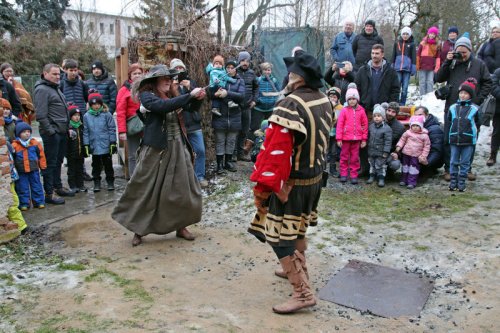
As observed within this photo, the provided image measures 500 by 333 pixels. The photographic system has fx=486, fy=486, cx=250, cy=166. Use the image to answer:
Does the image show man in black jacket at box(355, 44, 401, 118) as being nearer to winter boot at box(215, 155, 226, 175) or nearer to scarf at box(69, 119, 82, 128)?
winter boot at box(215, 155, 226, 175)

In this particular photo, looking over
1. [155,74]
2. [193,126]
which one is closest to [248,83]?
[193,126]

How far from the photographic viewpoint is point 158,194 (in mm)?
5191

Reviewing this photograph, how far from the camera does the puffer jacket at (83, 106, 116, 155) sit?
7246mm

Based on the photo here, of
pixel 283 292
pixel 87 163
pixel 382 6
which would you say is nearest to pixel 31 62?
pixel 87 163

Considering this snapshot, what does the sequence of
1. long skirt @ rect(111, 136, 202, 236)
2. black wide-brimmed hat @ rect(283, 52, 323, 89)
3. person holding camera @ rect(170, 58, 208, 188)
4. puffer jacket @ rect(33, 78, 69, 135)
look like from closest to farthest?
black wide-brimmed hat @ rect(283, 52, 323, 89), long skirt @ rect(111, 136, 202, 236), person holding camera @ rect(170, 58, 208, 188), puffer jacket @ rect(33, 78, 69, 135)

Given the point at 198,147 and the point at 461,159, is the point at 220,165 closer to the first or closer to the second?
the point at 198,147

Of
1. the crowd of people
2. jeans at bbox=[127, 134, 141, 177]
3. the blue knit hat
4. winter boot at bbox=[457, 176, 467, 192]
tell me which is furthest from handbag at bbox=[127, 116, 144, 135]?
winter boot at bbox=[457, 176, 467, 192]

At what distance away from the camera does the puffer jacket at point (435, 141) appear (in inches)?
293

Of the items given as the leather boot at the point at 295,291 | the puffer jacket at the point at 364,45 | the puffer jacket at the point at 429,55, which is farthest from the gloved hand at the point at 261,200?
the puffer jacket at the point at 429,55

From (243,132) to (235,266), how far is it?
4212 millimetres

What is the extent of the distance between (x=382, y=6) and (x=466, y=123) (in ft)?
40.7

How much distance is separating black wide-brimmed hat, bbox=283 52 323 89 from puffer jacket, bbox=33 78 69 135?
4.48m

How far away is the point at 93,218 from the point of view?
6.29m

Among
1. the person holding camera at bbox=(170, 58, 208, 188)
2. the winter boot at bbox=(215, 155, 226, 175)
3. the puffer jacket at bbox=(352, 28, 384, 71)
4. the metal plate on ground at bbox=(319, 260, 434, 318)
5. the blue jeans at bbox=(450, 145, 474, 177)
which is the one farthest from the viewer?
the puffer jacket at bbox=(352, 28, 384, 71)
